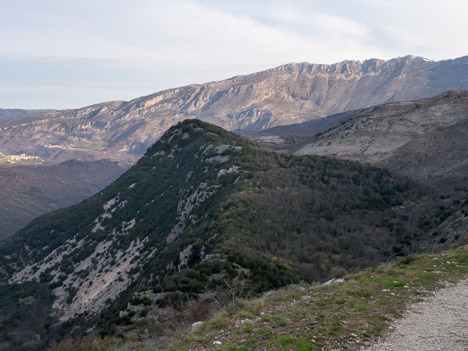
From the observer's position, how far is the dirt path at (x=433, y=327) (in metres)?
9.83

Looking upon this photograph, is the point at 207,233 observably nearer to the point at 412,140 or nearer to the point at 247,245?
the point at 247,245

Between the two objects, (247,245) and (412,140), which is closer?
(247,245)

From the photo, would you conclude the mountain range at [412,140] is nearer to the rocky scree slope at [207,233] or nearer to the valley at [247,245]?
the valley at [247,245]

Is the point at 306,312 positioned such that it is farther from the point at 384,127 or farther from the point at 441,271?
the point at 384,127

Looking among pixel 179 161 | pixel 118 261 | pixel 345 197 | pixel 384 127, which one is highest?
pixel 384 127

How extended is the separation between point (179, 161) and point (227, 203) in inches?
1293

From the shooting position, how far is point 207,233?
35.7 m

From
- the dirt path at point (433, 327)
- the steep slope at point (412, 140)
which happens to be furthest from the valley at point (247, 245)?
Result: the dirt path at point (433, 327)

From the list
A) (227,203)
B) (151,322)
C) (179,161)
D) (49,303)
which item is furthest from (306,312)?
(179,161)

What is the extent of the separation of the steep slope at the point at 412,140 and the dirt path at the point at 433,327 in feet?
179

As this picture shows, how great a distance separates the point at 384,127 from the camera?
8881 cm

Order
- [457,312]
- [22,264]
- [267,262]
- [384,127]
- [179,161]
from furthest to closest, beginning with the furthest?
[384,127]
[179,161]
[22,264]
[267,262]
[457,312]

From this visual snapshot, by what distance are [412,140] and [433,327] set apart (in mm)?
76475

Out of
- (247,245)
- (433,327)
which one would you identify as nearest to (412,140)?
(247,245)
